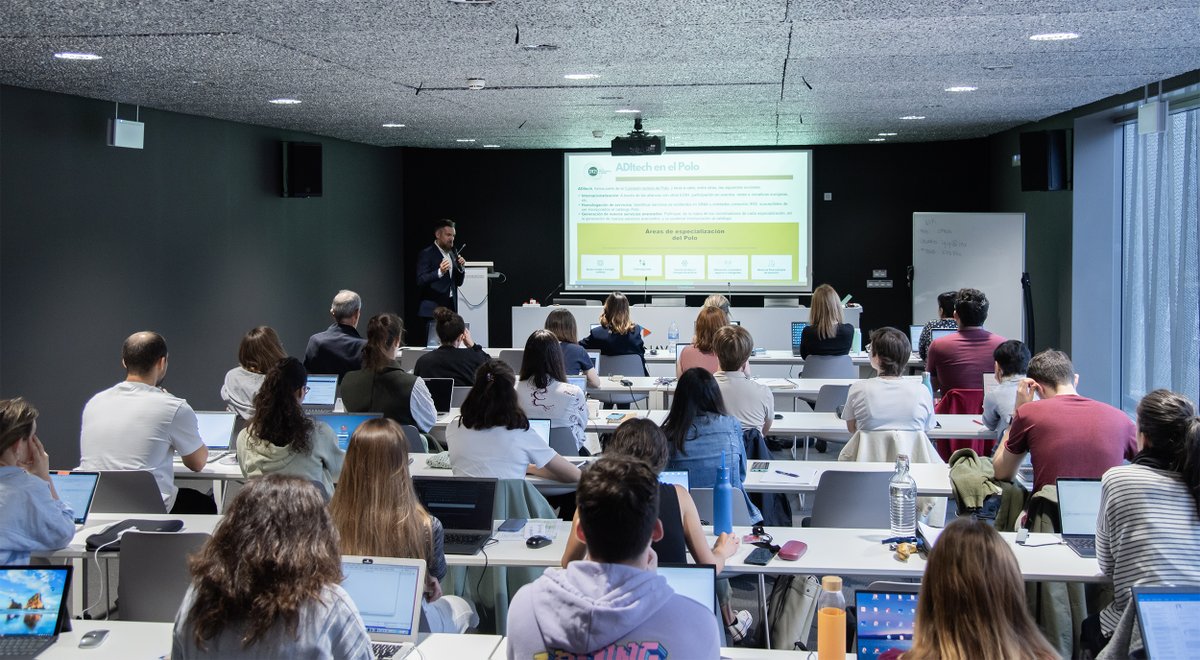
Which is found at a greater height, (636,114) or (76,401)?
(636,114)

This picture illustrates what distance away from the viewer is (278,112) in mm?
9633

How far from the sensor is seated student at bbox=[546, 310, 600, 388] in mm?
7465

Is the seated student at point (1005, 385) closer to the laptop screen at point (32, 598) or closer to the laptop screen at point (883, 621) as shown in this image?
the laptop screen at point (883, 621)

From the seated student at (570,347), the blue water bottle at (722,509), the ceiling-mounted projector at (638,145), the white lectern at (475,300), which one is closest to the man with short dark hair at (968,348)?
the seated student at (570,347)

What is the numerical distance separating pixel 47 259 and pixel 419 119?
3.79 meters

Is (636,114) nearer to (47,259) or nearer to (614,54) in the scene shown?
(614,54)

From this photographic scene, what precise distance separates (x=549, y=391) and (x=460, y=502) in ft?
6.24

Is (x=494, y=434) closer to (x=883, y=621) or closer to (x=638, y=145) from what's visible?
(x=883, y=621)

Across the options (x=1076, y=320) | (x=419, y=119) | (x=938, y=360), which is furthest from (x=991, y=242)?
(x=419, y=119)

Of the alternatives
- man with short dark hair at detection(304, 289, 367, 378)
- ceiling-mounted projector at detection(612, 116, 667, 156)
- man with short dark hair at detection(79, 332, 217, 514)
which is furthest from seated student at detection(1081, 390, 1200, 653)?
ceiling-mounted projector at detection(612, 116, 667, 156)

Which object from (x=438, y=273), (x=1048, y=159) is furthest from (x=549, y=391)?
(x=1048, y=159)

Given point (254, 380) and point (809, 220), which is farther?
point (809, 220)

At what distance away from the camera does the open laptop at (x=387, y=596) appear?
3012 mm

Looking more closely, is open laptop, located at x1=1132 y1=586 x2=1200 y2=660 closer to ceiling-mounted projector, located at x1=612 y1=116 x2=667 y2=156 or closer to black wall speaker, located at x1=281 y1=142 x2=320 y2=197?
ceiling-mounted projector, located at x1=612 y1=116 x2=667 y2=156
